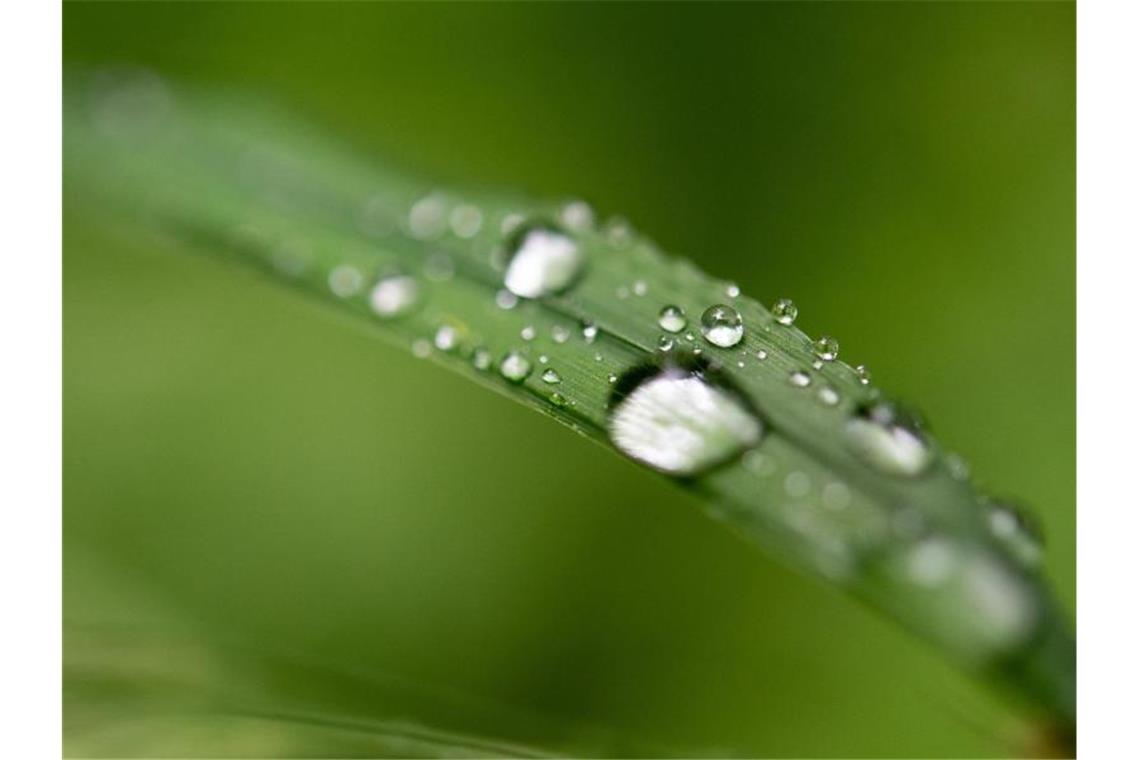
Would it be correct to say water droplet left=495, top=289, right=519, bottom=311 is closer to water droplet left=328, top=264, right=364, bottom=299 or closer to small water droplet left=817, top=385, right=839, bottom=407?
water droplet left=328, top=264, right=364, bottom=299

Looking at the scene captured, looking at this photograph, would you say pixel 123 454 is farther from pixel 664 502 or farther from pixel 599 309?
pixel 599 309

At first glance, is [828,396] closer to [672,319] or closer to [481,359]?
[672,319]

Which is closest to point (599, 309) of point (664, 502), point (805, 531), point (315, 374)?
point (805, 531)

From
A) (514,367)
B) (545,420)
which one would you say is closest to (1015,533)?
(514,367)

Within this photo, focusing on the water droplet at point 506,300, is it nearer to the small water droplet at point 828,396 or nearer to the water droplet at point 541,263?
the water droplet at point 541,263

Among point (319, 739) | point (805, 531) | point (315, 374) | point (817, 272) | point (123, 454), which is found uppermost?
point (817, 272)

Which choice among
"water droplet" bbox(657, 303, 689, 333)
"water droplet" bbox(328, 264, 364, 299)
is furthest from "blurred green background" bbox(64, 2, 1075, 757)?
"water droplet" bbox(657, 303, 689, 333)
